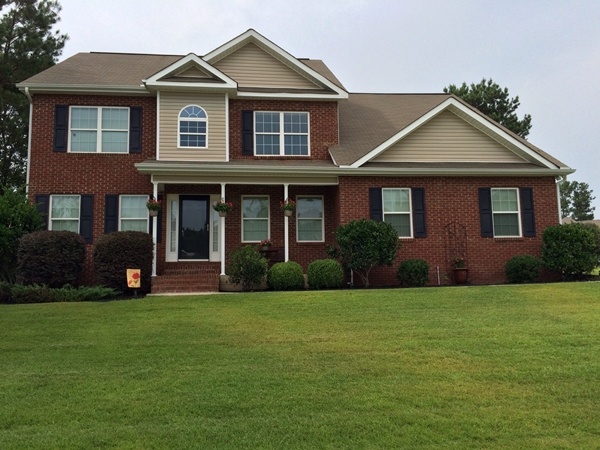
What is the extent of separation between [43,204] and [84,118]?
2899mm

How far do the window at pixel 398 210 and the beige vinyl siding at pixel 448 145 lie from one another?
1090 millimetres

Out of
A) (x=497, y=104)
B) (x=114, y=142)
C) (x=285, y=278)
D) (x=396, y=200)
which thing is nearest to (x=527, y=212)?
(x=396, y=200)

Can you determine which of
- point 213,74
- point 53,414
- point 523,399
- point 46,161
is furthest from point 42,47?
point 523,399

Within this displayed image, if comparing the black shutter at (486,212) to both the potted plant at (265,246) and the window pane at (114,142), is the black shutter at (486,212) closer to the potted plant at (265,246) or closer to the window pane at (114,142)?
the potted plant at (265,246)

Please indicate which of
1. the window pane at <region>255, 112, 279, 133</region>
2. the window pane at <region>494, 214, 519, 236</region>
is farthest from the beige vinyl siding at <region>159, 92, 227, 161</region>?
the window pane at <region>494, 214, 519, 236</region>

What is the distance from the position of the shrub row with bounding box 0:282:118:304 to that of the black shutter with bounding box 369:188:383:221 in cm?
767

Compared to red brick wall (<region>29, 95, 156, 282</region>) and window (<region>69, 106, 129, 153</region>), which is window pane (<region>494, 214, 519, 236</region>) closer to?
red brick wall (<region>29, 95, 156, 282</region>)

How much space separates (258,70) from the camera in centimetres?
1623

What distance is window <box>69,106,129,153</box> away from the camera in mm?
15055

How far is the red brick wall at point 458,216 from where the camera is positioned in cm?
1483

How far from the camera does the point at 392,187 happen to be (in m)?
15.1

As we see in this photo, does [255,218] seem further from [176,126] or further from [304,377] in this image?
[304,377]

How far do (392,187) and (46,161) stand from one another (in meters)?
10.5

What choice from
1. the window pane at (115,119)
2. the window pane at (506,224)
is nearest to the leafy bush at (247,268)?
the window pane at (115,119)
